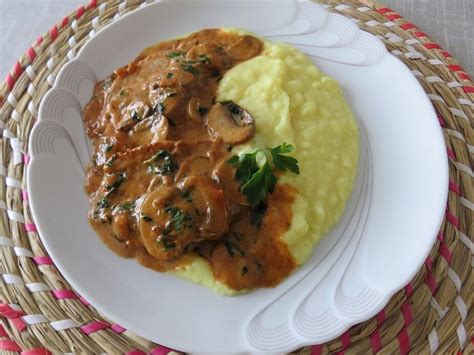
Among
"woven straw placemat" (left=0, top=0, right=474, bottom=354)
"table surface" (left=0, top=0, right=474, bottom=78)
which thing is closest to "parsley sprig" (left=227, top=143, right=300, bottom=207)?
"woven straw placemat" (left=0, top=0, right=474, bottom=354)

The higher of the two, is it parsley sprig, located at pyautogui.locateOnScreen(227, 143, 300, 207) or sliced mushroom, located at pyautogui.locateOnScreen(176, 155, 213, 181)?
sliced mushroom, located at pyautogui.locateOnScreen(176, 155, 213, 181)

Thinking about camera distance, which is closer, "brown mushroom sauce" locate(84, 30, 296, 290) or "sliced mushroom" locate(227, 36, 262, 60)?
"brown mushroom sauce" locate(84, 30, 296, 290)

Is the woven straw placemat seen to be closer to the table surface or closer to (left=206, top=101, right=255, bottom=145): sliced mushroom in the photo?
the table surface

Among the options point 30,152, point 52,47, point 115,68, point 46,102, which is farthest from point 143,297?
point 52,47

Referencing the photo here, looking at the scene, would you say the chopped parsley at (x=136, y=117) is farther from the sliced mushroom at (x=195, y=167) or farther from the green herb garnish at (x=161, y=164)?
the sliced mushroom at (x=195, y=167)

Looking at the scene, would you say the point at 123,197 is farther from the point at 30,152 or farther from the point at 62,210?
the point at 30,152

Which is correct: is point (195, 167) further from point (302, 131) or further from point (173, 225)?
point (302, 131)
